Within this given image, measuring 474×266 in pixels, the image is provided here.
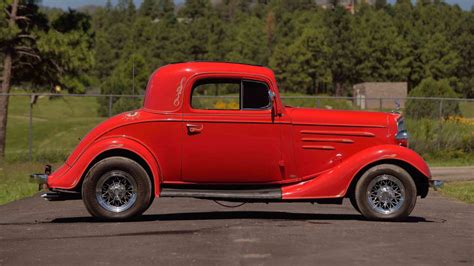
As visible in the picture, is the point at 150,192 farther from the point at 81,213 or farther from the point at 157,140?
the point at 81,213

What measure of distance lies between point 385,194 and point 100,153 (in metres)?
3.86

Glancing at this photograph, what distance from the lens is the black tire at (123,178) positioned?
11.2m

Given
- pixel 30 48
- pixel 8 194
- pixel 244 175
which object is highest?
pixel 30 48

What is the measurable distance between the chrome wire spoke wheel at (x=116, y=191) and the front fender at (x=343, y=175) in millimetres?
2042

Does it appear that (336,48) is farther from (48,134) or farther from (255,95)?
(255,95)

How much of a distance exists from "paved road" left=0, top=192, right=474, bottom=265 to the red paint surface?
57 cm

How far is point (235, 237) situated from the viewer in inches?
377

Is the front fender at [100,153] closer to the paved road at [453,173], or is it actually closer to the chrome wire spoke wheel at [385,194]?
the chrome wire spoke wheel at [385,194]

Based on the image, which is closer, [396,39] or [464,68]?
[396,39]

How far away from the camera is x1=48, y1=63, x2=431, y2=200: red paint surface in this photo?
11.4 metres

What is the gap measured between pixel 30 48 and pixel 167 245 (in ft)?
76.6

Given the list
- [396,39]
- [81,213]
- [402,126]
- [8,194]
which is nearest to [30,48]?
[8,194]

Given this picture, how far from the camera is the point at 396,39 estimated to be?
102688 mm

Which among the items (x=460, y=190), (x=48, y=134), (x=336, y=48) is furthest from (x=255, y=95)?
(x=336, y=48)
